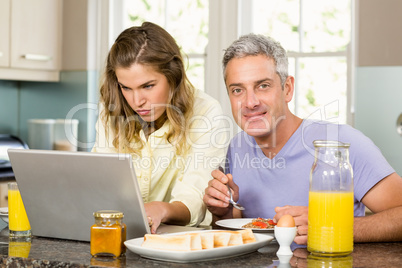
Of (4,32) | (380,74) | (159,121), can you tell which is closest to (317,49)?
(380,74)

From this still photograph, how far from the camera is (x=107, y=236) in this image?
1259 mm

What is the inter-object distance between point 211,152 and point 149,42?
0.42m

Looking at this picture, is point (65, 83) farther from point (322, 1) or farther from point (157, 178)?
point (157, 178)

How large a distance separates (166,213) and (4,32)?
2233 millimetres

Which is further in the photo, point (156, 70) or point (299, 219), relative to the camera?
point (156, 70)

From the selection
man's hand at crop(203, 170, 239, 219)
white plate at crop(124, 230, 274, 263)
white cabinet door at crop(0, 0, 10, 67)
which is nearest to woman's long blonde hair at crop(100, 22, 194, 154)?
man's hand at crop(203, 170, 239, 219)

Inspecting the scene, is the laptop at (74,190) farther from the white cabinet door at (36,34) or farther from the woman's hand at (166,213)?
the white cabinet door at (36,34)

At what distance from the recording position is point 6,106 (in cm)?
393

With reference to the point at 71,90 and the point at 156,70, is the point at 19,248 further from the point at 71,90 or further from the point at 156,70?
the point at 71,90

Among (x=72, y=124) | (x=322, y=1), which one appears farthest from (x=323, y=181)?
(x=72, y=124)

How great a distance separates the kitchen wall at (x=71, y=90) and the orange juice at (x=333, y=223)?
265 centimetres

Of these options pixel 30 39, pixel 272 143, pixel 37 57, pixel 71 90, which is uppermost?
pixel 30 39

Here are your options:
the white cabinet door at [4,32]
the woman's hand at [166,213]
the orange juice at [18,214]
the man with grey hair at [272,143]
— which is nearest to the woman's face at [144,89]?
the man with grey hair at [272,143]

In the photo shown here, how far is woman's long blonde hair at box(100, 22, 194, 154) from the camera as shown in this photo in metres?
1.95
